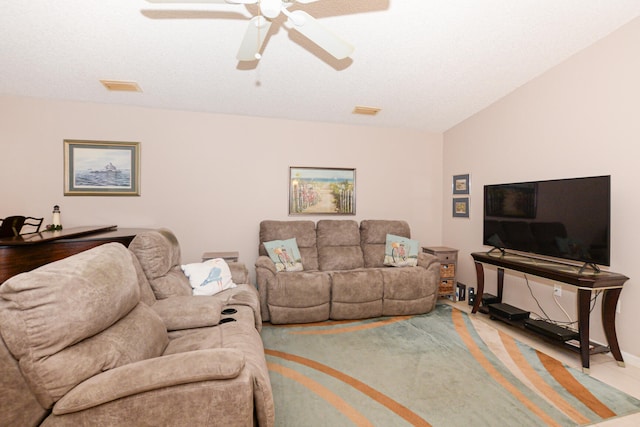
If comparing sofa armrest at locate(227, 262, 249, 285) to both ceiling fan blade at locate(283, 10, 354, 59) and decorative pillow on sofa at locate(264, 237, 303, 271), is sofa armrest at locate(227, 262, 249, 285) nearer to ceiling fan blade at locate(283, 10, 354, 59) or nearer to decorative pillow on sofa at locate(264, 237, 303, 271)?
decorative pillow on sofa at locate(264, 237, 303, 271)

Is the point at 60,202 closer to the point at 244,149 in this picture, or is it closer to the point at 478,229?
the point at 244,149

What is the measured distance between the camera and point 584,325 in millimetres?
2574

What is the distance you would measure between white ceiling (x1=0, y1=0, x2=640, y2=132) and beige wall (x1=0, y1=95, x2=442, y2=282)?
0.26m

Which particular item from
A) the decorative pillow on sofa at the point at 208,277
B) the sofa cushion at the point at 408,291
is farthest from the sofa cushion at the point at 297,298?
the sofa cushion at the point at 408,291

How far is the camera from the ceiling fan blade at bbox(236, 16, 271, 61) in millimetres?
1904

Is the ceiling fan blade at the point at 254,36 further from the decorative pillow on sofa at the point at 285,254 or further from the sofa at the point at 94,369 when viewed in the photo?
the decorative pillow on sofa at the point at 285,254

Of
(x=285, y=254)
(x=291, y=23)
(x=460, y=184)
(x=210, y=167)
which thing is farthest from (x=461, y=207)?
(x=291, y=23)

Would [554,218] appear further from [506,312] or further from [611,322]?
[506,312]

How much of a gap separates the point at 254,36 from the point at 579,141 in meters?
3.10

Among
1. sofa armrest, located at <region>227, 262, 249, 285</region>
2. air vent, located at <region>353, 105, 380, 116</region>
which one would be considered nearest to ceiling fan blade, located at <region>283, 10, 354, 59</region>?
air vent, located at <region>353, 105, 380, 116</region>

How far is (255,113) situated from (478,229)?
10.8 ft

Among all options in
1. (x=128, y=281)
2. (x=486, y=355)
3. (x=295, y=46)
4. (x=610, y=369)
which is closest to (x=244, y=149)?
(x=295, y=46)

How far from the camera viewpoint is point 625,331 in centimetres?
277

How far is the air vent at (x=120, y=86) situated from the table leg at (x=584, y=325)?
181 inches
